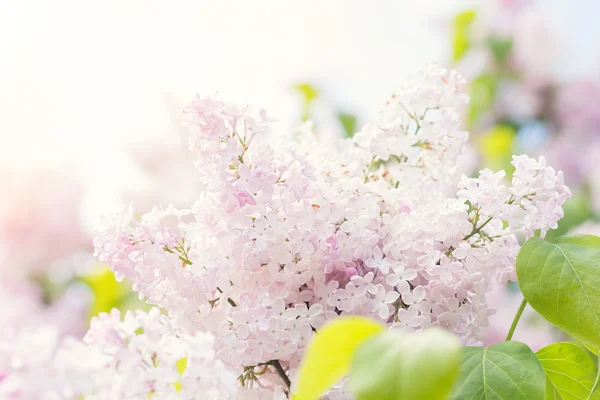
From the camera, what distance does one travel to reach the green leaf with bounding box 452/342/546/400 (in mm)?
261

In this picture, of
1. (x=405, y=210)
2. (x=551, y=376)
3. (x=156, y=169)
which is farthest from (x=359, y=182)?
(x=156, y=169)

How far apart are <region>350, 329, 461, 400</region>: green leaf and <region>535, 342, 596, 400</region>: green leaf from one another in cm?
18

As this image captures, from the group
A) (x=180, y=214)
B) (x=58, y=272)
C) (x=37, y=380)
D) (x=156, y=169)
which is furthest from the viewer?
(x=58, y=272)

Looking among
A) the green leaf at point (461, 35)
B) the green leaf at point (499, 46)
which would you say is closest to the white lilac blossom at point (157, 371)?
the green leaf at point (461, 35)

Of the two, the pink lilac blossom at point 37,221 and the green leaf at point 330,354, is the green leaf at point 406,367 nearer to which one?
the green leaf at point 330,354

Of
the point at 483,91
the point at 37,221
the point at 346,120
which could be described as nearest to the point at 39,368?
the point at 346,120

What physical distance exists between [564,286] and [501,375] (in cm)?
6

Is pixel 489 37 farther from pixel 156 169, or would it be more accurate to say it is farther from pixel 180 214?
pixel 180 214

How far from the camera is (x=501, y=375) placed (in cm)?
27

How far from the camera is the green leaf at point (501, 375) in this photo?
26cm

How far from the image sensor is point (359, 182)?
332 millimetres

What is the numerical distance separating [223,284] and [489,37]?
43.6 inches

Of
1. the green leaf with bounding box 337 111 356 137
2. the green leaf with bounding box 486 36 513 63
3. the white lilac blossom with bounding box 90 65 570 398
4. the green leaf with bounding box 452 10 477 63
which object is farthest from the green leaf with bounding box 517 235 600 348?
the green leaf with bounding box 486 36 513 63

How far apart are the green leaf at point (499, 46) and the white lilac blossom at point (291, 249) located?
3.33 feet
